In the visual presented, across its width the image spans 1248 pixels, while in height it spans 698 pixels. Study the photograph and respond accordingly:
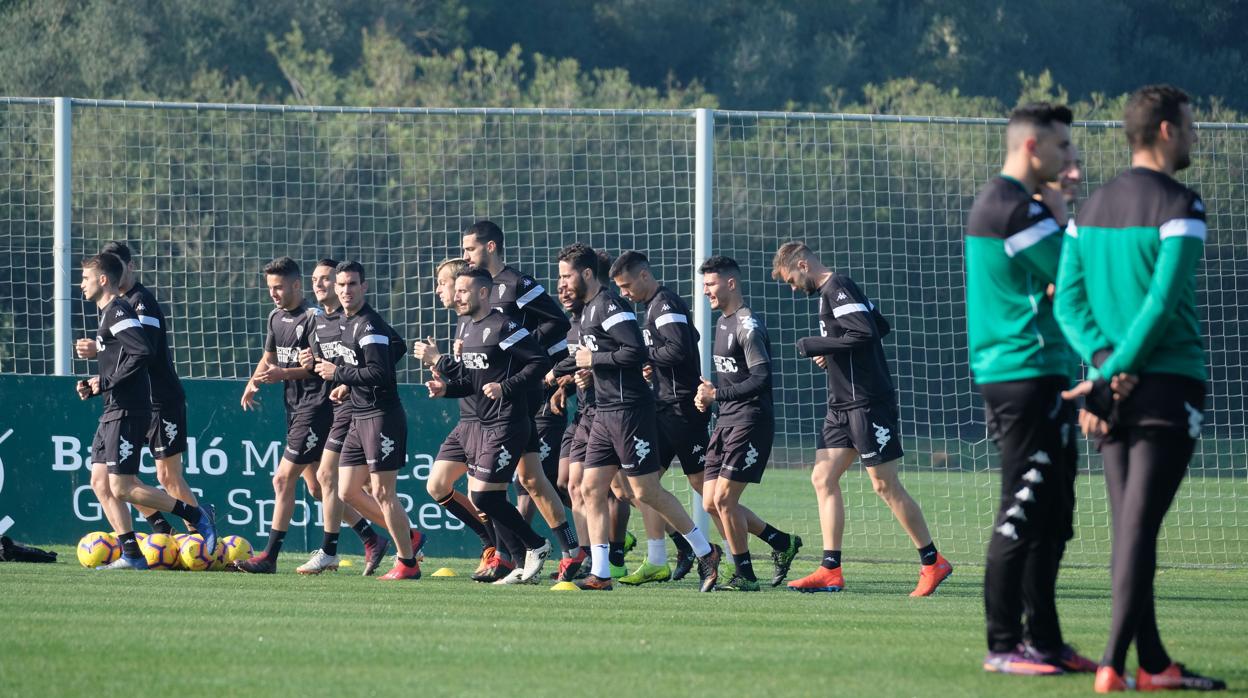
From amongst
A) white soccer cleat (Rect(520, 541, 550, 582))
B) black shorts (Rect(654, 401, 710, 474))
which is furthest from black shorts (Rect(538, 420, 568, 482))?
white soccer cleat (Rect(520, 541, 550, 582))

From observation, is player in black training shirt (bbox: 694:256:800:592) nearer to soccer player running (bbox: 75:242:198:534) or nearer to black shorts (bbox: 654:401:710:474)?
black shorts (bbox: 654:401:710:474)

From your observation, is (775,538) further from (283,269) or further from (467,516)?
(283,269)

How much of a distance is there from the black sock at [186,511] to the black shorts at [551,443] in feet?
8.50

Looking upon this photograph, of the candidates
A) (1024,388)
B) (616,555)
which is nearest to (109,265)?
(616,555)

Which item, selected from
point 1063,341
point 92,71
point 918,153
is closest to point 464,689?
point 1063,341

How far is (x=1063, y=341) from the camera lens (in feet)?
22.0

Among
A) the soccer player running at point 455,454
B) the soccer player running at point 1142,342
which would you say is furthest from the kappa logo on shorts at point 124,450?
the soccer player running at point 1142,342

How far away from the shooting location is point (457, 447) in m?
12.3

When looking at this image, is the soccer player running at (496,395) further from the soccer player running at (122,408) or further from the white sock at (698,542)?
the soccer player running at (122,408)

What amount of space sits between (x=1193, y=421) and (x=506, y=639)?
3272 mm

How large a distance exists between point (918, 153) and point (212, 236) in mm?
8684

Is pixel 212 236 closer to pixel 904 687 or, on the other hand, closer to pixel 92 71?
pixel 904 687

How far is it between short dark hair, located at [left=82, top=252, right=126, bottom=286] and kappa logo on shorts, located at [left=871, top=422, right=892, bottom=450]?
5.63 m

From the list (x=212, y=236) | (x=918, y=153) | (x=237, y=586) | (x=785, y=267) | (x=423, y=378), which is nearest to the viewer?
(x=237, y=586)
